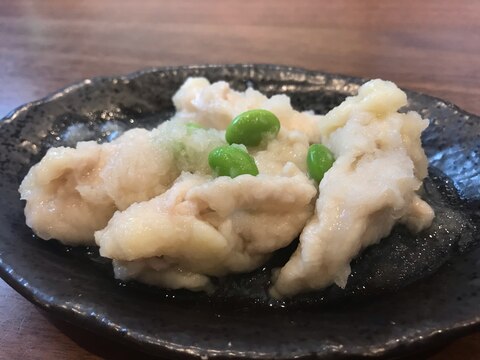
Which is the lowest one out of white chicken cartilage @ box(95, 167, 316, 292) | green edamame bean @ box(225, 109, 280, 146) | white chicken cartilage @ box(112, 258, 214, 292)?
white chicken cartilage @ box(112, 258, 214, 292)

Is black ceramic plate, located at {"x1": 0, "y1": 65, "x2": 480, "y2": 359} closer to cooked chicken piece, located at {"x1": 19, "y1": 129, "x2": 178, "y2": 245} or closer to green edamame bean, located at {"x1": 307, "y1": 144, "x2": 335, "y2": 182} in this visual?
cooked chicken piece, located at {"x1": 19, "y1": 129, "x2": 178, "y2": 245}

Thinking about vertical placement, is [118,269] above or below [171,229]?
below

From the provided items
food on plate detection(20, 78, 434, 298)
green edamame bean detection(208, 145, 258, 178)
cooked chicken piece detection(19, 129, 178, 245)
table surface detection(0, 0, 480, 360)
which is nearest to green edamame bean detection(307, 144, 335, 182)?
food on plate detection(20, 78, 434, 298)

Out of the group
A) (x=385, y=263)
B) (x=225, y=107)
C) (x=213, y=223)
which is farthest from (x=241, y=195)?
(x=225, y=107)

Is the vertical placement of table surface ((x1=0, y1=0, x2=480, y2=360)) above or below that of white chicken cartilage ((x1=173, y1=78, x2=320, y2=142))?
below

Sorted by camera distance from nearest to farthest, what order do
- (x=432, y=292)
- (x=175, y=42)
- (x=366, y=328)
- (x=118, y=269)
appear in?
(x=366, y=328) < (x=432, y=292) < (x=118, y=269) < (x=175, y=42)

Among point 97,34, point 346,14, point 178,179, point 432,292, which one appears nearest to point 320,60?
point 346,14

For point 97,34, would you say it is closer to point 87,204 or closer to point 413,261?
point 87,204

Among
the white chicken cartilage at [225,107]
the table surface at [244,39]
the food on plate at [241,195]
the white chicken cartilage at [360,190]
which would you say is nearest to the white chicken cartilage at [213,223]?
the food on plate at [241,195]
